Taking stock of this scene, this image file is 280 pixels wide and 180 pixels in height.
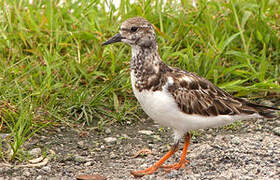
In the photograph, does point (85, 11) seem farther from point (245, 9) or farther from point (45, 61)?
point (245, 9)

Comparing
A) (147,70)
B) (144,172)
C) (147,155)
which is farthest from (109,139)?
(147,70)

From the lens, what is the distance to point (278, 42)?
759 centimetres

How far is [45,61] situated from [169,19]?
1.99 meters

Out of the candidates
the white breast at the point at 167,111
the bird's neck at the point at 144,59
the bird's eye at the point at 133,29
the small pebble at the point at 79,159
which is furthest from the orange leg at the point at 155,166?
the bird's eye at the point at 133,29

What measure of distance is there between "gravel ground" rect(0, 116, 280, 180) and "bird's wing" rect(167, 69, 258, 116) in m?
0.45

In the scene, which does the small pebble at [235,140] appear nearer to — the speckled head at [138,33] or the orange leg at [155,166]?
the orange leg at [155,166]

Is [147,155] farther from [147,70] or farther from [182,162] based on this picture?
[147,70]

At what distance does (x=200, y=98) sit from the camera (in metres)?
5.46

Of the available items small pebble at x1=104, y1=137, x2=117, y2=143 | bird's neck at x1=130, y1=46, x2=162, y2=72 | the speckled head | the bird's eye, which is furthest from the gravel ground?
the bird's eye

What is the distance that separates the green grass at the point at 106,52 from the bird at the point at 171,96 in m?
1.32

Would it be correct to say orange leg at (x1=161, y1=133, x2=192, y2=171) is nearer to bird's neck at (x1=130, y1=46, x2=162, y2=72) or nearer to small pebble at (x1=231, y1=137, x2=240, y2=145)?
small pebble at (x1=231, y1=137, x2=240, y2=145)

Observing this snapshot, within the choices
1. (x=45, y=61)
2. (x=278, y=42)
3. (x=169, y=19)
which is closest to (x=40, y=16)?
(x=45, y=61)

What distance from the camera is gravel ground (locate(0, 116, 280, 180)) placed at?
527 cm

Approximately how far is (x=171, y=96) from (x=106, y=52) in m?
2.20
